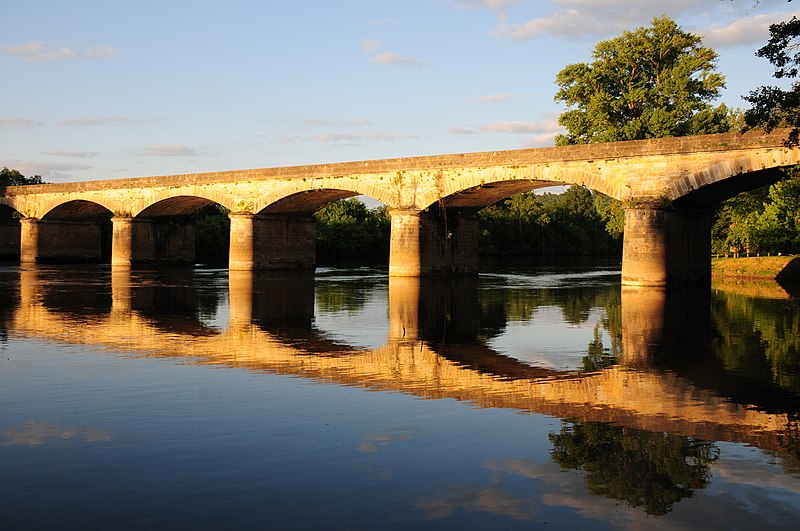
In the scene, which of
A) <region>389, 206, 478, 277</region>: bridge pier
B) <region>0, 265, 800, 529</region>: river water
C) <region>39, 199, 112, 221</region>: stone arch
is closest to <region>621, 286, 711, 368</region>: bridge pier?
<region>0, 265, 800, 529</region>: river water

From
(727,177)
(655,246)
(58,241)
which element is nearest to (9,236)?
(58,241)

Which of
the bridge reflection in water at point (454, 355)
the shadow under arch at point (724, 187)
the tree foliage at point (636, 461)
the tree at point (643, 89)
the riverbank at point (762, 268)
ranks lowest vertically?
the tree foliage at point (636, 461)

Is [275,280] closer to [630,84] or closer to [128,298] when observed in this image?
[128,298]

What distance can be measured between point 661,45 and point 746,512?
154 ft

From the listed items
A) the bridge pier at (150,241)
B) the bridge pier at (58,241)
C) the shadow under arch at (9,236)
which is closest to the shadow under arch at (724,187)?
the bridge pier at (150,241)

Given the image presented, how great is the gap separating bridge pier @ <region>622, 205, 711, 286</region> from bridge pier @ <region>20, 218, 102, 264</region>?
149 feet

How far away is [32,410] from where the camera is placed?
9.48m

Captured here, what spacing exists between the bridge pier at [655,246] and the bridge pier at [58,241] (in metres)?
45.4

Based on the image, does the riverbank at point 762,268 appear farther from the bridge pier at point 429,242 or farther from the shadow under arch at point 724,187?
the bridge pier at point 429,242

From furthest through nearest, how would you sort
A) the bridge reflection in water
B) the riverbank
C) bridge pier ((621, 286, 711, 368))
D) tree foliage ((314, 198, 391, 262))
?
tree foliage ((314, 198, 391, 262))
the riverbank
bridge pier ((621, 286, 711, 368))
the bridge reflection in water

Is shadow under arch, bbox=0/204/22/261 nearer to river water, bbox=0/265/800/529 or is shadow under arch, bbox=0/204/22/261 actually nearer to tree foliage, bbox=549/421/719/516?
river water, bbox=0/265/800/529

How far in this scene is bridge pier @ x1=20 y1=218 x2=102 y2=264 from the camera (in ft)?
198

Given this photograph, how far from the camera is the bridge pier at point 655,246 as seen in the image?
32.3m

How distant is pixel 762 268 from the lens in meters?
45.7
